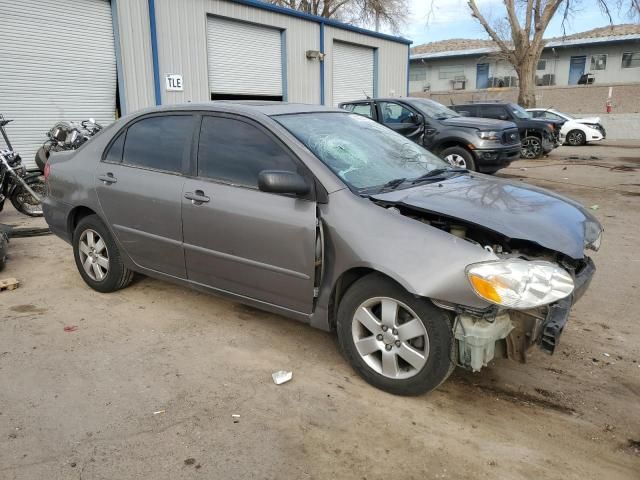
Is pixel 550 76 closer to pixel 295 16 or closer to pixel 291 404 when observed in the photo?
pixel 295 16

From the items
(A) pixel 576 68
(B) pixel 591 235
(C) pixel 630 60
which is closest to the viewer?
(B) pixel 591 235

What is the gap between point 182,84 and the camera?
13.1 m

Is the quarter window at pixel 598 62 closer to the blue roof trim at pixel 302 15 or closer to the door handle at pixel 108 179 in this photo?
the blue roof trim at pixel 302 15

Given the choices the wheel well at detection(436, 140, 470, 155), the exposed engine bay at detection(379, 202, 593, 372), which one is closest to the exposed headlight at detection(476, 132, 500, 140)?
the wheel well at detection(436, 140, 470, 155)

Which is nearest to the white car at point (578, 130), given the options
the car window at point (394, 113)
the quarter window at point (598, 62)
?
the car window at point (394, 113)

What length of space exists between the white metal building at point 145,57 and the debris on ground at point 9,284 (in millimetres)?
6827

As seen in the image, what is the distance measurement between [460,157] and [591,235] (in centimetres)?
733

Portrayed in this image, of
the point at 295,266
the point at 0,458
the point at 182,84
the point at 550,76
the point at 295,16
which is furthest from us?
the point at 550,76

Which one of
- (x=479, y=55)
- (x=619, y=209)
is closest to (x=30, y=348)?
(x=619, y=209)

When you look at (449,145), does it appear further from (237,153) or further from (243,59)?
(237,153)

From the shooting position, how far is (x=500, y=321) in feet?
9.18

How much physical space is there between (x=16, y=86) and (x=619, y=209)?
36.9 feet

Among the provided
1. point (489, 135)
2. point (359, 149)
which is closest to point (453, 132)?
point (489, 135)

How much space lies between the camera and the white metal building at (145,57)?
10.6m
